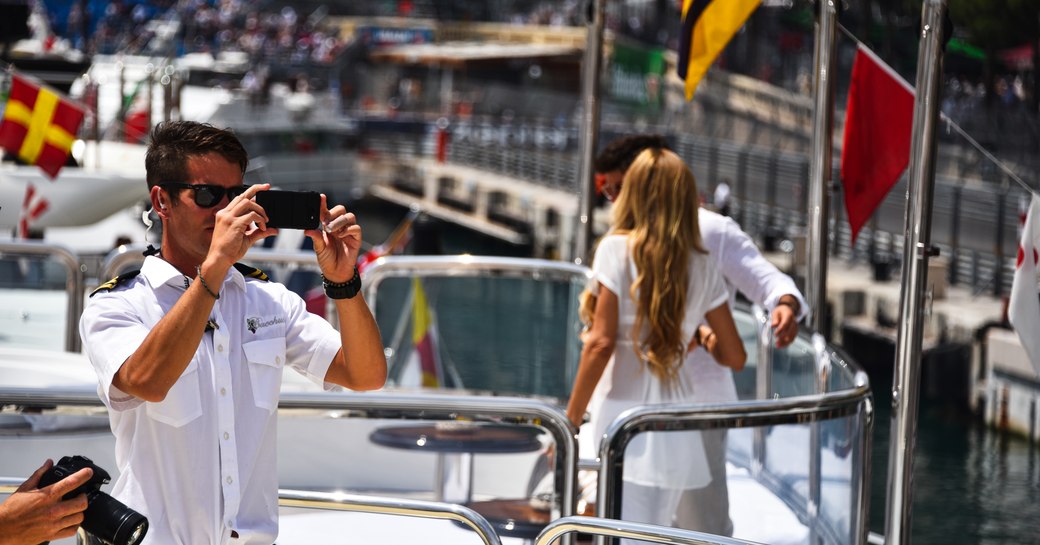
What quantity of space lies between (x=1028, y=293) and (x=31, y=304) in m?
5.56

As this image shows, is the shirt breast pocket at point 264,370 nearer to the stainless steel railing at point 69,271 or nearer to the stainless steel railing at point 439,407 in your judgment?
the stainless steel railing at point 439,407

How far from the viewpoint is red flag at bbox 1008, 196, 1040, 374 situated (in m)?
4.27

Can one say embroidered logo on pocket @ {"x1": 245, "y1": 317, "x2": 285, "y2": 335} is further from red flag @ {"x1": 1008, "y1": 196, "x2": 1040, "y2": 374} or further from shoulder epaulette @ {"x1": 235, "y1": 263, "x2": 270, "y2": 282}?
red flag @ {"x1": 1008, "y1": 196, "x2": 1040, "y2": 374}

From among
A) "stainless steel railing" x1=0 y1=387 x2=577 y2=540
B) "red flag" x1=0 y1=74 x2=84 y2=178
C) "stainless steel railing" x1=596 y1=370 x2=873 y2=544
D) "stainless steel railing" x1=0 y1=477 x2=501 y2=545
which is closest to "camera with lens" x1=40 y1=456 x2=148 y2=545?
"stainless steel railing" x1=0 y1=477 x2=501 y2=545

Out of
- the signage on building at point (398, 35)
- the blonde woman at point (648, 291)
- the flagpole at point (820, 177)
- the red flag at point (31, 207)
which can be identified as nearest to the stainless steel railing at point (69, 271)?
the blonde woman at point (648, 291)

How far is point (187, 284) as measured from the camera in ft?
9.40

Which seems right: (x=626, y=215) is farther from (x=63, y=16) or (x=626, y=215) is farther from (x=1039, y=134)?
(x=63, y=16)

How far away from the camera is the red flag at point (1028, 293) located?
427cm

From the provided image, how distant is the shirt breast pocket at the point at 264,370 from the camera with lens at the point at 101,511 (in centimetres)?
46

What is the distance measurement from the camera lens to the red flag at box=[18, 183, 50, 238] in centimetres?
978

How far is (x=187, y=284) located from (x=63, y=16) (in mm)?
60280

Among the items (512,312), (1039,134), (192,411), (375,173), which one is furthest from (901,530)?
(375,173)

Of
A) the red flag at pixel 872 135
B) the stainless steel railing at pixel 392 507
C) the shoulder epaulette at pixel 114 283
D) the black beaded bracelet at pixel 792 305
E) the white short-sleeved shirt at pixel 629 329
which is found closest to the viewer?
the shoulder epaulette at pixel 114 283

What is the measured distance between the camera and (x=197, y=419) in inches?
109
